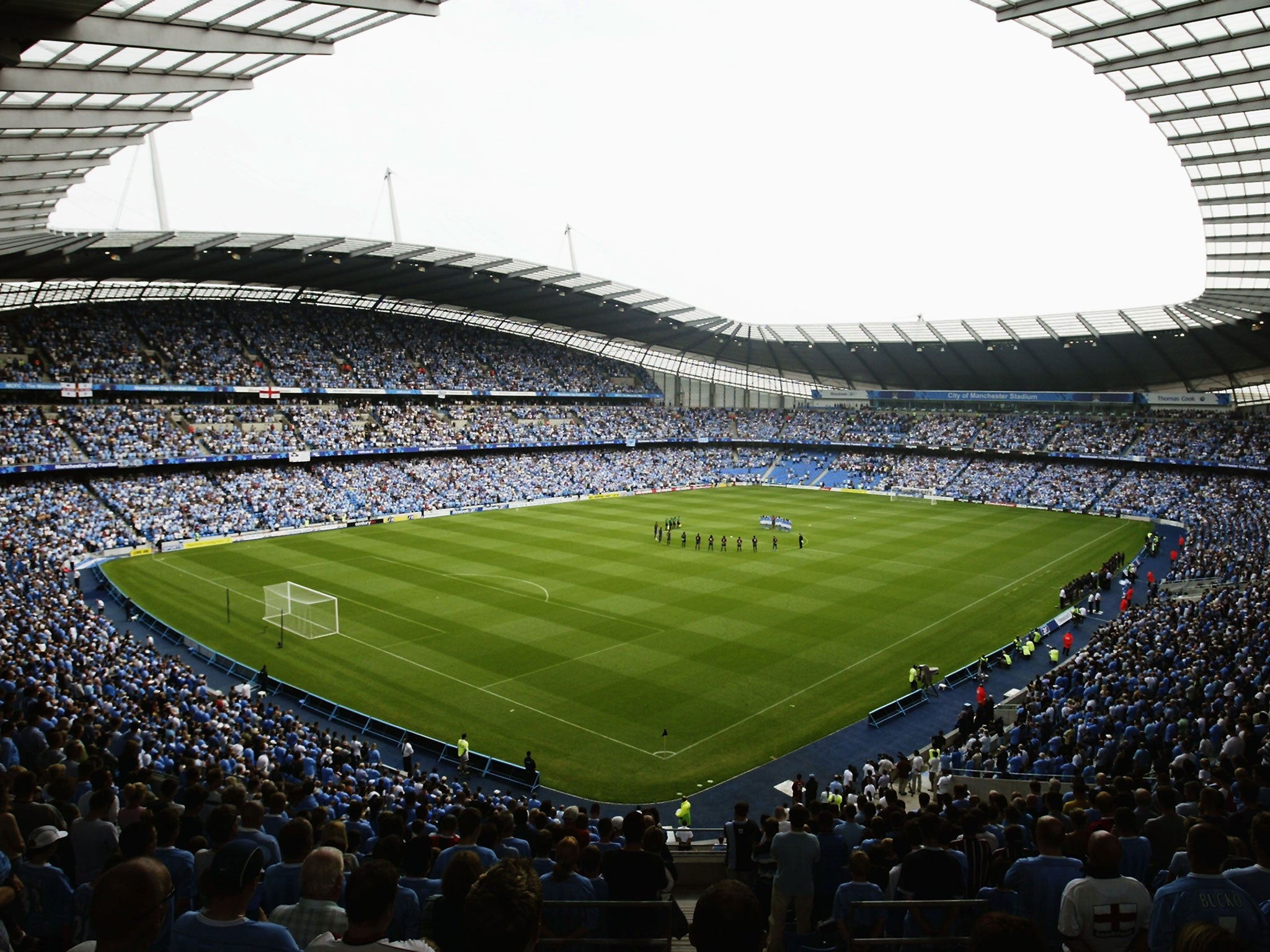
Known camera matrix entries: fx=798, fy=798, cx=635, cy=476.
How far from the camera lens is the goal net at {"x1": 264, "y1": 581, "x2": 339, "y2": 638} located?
29.6 metres

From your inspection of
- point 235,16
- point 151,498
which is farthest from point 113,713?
point 151,498

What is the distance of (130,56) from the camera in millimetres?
16328

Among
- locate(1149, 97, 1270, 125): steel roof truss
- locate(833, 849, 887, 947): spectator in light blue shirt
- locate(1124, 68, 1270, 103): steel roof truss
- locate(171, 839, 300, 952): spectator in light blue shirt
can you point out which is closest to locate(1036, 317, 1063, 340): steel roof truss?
locate(1149, 97, 1270, 125): steel roof truss

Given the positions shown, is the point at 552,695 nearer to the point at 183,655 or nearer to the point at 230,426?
the point at 183,655

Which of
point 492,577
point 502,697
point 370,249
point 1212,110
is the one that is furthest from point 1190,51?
point 370,249

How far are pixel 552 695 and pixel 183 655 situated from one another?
13.3m

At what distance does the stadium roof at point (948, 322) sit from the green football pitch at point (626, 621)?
1576 centimetres

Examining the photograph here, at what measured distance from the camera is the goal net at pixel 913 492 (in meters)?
67.6

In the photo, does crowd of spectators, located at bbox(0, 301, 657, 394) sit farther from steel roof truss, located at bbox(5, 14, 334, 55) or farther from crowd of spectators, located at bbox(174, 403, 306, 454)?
steel roof truss, located at bbox(5, 14, 334, 55)

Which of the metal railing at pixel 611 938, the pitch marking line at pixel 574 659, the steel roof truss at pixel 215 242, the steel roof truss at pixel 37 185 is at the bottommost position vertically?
the pitch marking line at pixel 574 659

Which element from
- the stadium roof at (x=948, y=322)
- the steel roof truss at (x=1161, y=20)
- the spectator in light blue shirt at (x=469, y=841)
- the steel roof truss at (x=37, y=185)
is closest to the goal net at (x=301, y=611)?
the steel roof truss at (x=37, y=185)

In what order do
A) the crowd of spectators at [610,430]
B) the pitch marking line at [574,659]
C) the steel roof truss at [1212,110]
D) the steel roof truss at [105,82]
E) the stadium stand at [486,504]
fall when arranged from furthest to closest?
the crowd of spectators at [610,430], the pitch marking line at [574,659], the steel roof truss at [1212,110], the steel roof truss at [105,82], the stadium stand at [486,504]

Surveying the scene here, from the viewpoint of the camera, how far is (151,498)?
4828 cm

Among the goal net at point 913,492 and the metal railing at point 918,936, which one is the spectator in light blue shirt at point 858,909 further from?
the goal net at point 913,492
